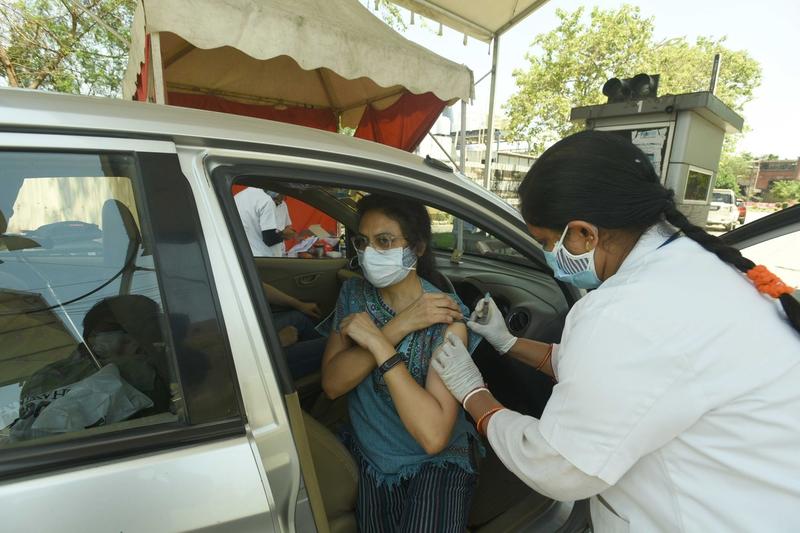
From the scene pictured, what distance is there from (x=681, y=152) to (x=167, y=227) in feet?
14.3

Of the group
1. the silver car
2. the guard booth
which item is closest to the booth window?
the guard booth

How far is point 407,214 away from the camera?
1675 millimetres

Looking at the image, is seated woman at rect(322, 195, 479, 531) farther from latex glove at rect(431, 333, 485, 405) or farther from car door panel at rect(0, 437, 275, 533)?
car door panel at rect(0, 437, 275, 533)

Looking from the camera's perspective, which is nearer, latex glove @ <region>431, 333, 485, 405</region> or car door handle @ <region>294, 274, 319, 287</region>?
latex glove @ <region>431, 333, 485, 405</region>

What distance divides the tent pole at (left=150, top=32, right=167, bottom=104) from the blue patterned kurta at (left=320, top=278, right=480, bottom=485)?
2.09 meters

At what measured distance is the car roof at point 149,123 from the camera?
2.94 ft

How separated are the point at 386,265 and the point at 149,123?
2.93ft

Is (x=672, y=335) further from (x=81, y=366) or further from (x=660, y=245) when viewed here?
(x=81, y=366)

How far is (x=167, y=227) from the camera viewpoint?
980 millimetres

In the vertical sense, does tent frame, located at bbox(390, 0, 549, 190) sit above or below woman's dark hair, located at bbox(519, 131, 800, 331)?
above

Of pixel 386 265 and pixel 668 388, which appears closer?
pixel 668 388

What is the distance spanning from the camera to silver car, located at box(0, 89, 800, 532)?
87 cm

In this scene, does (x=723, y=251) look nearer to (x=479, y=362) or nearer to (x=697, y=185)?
(x=479, y=362)

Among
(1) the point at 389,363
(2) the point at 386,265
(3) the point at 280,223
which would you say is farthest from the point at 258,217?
(1) the point at 389,363
